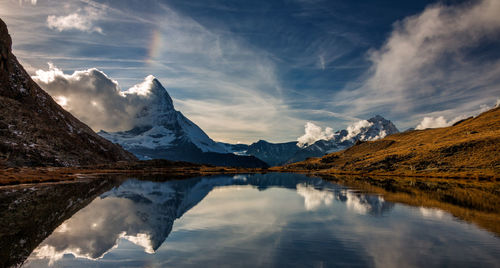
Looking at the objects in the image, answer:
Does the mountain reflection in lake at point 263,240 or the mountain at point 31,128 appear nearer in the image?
the mountain reflection in lake at point 263,240

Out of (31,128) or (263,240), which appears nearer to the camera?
(263,240)

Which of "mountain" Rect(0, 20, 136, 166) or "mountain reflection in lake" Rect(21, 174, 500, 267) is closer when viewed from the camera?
"mountain reflection in lake" Rect(21, 174, 500, 267)

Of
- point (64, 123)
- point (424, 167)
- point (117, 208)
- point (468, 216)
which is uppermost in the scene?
point (64, 123)

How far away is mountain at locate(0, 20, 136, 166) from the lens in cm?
11900

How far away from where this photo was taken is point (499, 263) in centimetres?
1647

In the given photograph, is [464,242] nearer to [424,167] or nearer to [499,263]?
[499,263]

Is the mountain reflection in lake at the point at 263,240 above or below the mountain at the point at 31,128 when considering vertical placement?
below

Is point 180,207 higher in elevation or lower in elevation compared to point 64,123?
lower

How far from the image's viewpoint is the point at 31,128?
14050cm

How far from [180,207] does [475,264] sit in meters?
33.2

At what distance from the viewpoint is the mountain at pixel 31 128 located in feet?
390

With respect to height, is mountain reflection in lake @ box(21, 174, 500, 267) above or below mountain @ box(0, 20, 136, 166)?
below

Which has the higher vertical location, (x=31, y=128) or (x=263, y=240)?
(x=31, y=128)

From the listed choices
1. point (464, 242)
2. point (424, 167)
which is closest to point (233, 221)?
point (464, 242)
